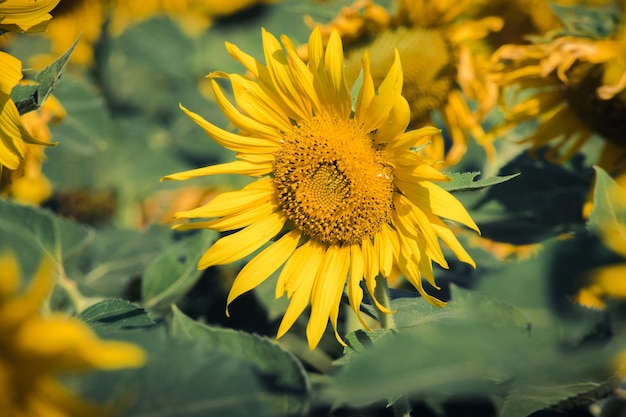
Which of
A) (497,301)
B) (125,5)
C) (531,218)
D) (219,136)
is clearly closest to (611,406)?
(497,301)

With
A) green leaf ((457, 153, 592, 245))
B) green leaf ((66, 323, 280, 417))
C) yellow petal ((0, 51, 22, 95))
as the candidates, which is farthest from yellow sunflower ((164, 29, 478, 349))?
green leaf ((457, 153, 592, 245))

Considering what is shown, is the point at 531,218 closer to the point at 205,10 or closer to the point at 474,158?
the point at 474,158

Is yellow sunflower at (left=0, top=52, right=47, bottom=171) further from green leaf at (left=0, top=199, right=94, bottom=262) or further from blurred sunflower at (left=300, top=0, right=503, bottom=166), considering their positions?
blurred sunflower at (left=300, top=0, right=503, bottom=166)

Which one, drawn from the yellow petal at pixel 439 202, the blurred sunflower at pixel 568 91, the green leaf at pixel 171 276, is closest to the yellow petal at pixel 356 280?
the yellow petal at pixel 439 202

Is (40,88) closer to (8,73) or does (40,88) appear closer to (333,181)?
(8,73)

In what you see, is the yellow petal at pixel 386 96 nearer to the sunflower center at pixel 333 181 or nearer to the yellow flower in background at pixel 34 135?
the sunflower center at pixel 333 181
